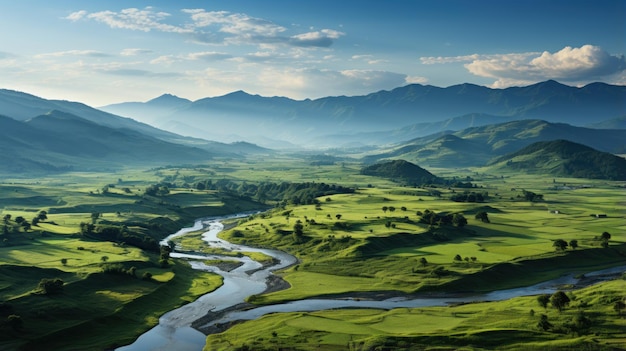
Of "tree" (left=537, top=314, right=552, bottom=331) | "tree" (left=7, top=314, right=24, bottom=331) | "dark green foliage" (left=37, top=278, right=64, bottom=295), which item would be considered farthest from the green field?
"dark green foliage" (left=37, top=278, right=64, bottom=295)

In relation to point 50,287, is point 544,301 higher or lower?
higher

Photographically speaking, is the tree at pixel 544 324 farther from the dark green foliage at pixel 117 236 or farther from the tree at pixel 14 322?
the dark green foliage at pixel 117 236

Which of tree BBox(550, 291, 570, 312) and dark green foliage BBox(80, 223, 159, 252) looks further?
dark green foliage BBox(80, 223, 159, 252)

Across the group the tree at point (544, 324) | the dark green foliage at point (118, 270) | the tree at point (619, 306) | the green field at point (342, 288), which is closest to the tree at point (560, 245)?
the green field at point (342, 288)

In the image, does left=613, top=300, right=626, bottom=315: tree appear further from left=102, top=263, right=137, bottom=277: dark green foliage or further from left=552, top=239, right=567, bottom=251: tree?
left=102, top=263, right=137, bottom=277: dark green foliage

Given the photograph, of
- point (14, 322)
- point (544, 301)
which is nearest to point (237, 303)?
point (14, 322)

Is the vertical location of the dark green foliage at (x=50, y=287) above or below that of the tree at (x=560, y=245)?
below

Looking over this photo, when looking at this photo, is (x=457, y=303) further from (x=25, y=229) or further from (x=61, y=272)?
(x=25, y=229)

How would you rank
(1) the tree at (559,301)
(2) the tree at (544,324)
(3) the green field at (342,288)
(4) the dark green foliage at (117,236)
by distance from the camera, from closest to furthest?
(3) the green field at (342,288)
(2) the tree at (544,324)
(1) the tree at (559,301)
(4) the dark green foliage at (117,236)

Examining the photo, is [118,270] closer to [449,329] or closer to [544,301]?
[449,329]

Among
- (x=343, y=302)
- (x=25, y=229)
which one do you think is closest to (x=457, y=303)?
(x=343, y=302)

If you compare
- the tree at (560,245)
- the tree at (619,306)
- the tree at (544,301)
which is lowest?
the tree at (544,301)
